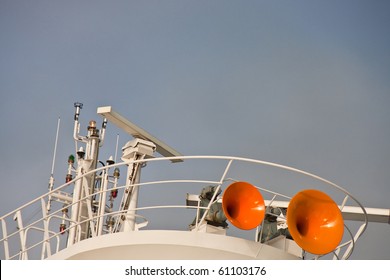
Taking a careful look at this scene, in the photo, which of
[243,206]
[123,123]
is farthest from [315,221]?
[123,123]

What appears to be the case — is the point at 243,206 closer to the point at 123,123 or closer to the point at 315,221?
the point at 315,221

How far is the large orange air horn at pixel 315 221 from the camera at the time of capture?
7.38m

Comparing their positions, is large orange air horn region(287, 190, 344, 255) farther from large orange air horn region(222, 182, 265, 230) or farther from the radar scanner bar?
the radar scanner bar

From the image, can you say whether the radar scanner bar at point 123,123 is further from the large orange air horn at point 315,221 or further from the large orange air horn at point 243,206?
the large orange air horn at point 315,221

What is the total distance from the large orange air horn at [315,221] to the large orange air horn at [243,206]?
0.43 m

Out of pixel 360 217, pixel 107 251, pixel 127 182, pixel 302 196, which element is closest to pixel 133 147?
pixel 127 182

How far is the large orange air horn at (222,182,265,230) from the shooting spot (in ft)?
24.8

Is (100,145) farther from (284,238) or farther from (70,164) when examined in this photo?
(284,238)

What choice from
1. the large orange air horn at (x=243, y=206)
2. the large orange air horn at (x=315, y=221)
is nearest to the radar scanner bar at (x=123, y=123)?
the large orange air horn at (x=243, y=206)

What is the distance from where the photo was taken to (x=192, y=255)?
24.1 ft

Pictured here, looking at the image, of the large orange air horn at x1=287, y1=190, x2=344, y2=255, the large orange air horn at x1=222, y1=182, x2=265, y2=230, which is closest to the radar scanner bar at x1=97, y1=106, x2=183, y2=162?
the large orange air horn at x1=222, y1=182, x2=265, y2=230

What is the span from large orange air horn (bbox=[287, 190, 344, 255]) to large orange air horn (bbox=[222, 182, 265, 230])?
0.43m

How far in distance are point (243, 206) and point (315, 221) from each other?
882 mm
